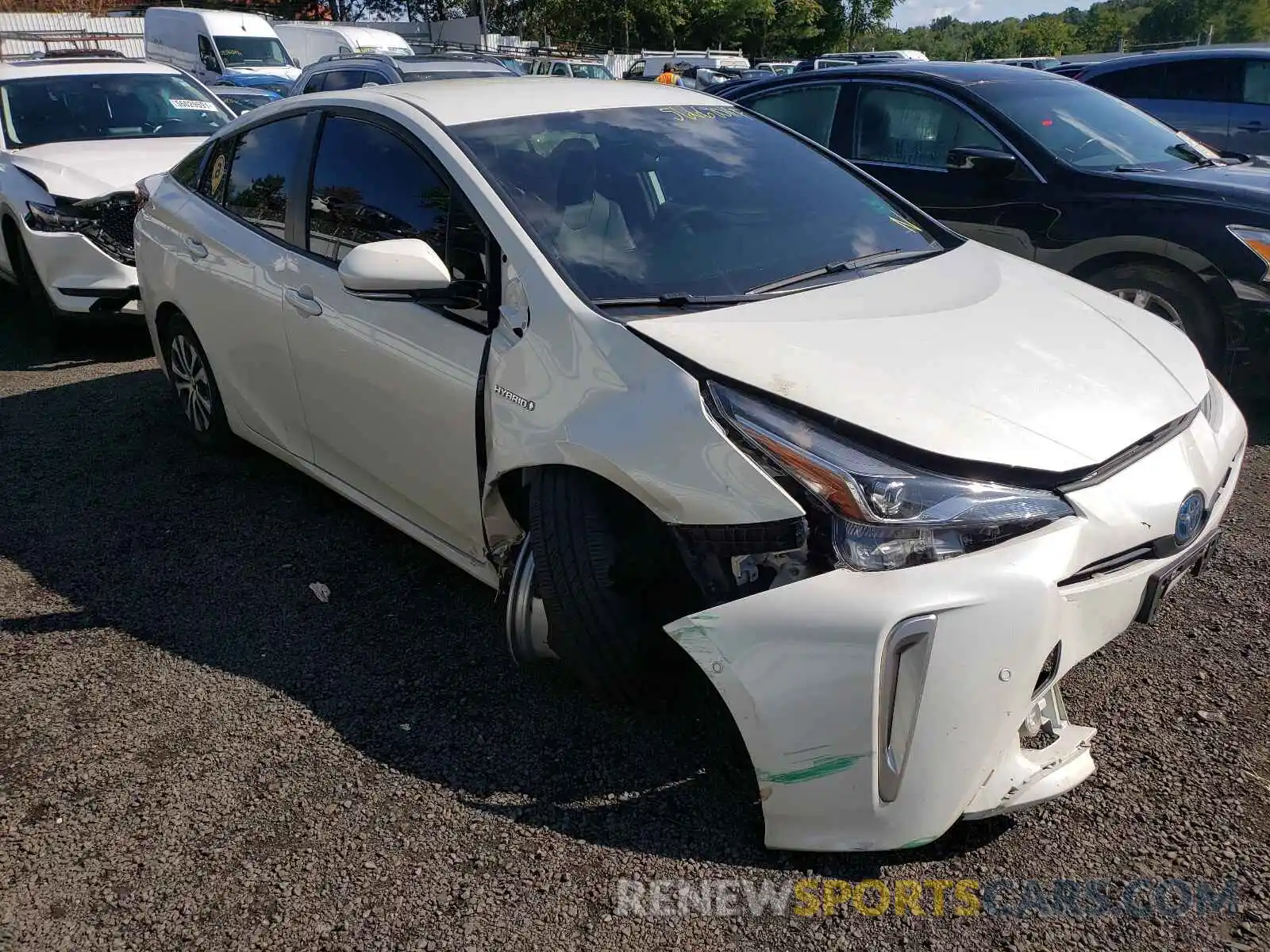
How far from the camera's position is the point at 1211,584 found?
3480mm

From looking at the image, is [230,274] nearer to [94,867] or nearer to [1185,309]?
[94,867]

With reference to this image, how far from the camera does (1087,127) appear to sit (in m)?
5.74

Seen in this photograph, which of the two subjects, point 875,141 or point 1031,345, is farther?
point 875,141

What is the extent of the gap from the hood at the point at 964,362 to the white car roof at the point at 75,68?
23.3ft

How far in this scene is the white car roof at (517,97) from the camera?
3252 millimetres

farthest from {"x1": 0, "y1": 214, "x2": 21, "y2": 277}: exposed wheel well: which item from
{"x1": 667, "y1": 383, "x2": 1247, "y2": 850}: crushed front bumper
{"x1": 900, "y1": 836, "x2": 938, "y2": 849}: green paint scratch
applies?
{"x1": 900, "y1": 836, "x2": 938, "y2": 849}: green paint scratch

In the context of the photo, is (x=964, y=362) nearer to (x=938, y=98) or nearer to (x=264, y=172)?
(x=264, y=172)

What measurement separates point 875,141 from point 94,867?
5.55 metres

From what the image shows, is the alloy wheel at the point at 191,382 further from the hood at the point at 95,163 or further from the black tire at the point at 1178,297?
the black tire at the point at 1178,297

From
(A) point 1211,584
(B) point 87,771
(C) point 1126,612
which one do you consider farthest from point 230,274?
(A) point 1211,584

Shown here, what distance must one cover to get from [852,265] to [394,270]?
1307 mm

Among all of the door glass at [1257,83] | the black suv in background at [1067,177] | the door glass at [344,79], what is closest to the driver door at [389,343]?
the black suv in background at [1067,177]

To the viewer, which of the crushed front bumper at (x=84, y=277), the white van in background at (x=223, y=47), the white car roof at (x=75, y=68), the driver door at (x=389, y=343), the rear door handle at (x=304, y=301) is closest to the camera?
the driver door at (x=389, y=343)

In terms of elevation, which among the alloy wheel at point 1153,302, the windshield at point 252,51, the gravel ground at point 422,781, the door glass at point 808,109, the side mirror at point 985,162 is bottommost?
the gravel ground at point 422,781
